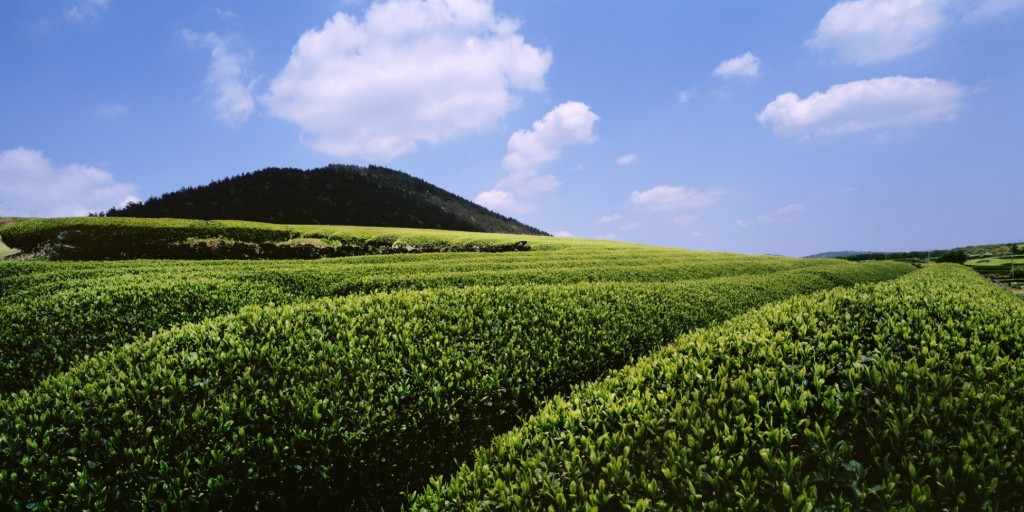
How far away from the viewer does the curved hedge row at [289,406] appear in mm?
5258

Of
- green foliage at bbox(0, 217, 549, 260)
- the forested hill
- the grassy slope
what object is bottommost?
the grassy slope

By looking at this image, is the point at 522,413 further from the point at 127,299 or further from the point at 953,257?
the point at 953,257

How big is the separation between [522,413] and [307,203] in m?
86.1

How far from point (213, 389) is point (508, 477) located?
14.0 feet

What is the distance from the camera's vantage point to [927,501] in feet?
12.0

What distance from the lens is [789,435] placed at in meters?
4.46

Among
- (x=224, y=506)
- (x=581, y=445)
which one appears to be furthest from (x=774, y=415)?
(x=224, y=506)

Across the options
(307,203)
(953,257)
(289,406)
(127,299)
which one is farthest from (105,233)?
(953,257)

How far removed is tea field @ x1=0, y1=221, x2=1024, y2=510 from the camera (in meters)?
4.27

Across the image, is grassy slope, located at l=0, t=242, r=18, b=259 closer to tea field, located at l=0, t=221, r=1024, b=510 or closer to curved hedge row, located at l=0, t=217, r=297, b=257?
curved hedge row, located at l=0, t=217, r=297, b=257

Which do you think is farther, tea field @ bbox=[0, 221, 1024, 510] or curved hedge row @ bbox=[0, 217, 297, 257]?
curved hedge row @ bbox=[0, 217, 297, 257]

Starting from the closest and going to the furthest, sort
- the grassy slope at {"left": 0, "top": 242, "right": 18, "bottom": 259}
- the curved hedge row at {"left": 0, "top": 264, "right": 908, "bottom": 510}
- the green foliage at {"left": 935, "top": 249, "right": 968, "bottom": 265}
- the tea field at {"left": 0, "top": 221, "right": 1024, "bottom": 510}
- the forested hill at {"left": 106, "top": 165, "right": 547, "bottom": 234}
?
the tea field at {"left": 0, "top": 221, "right": 1024, "bottom": 510}, the curved hedge row at {"left": 0, "top": 264, "right": 908, "bottom": 510}, the grassy slope at {"left": 0, "top": 242, "right": 18, "bottom": 259}, the green foliage at {"left": 935, "top": 249, "right": 968, "bottom": 265}, the forested hill at {"left": 106, "top": 165, "right": 547, "bottom": 234}

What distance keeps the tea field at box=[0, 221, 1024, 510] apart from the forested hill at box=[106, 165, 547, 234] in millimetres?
76874

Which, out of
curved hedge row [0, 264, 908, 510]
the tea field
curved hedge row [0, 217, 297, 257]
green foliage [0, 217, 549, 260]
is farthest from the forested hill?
curved hedge row [0, 264, 908, 510]
